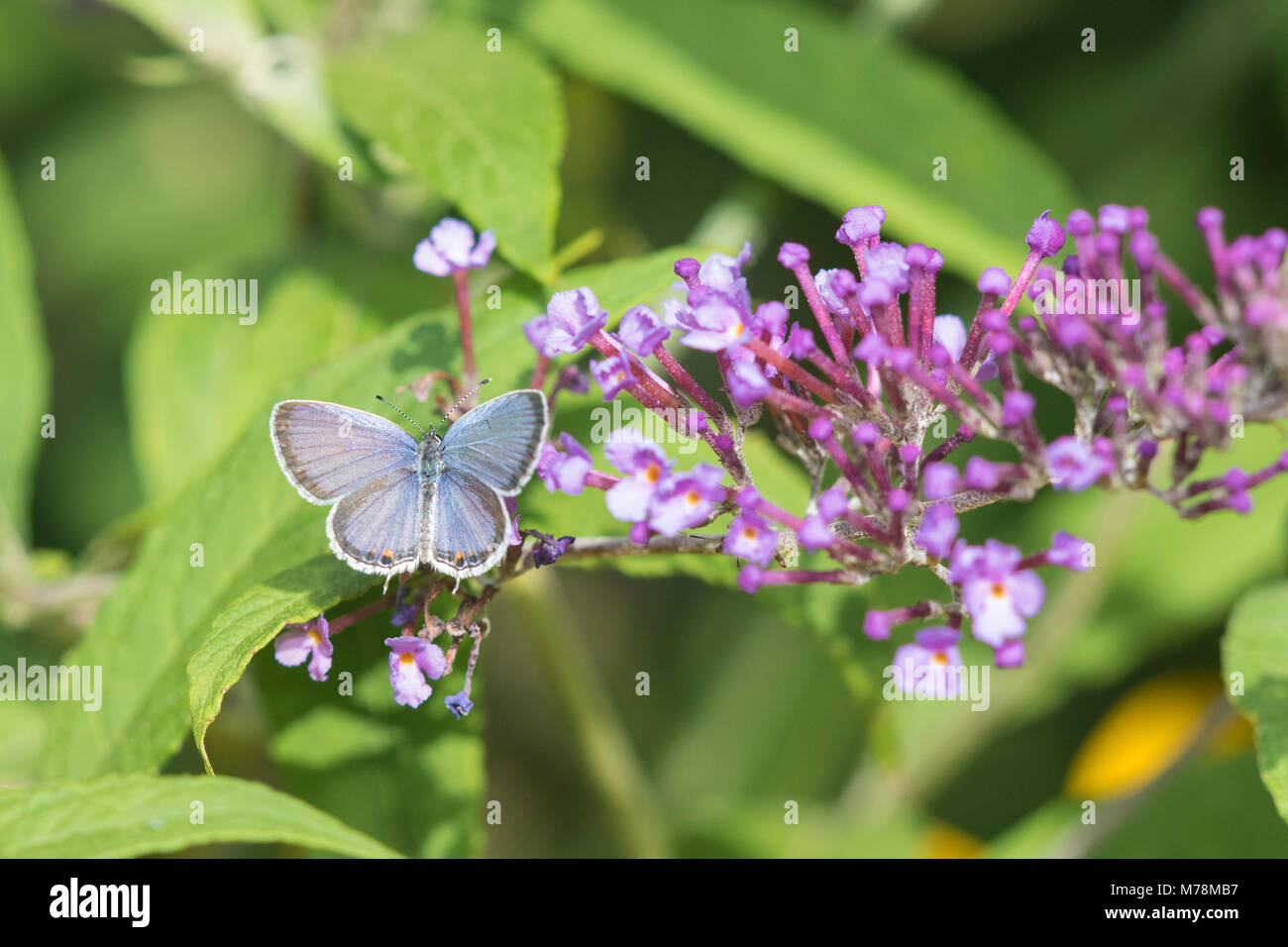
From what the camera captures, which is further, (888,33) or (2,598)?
(888,33)

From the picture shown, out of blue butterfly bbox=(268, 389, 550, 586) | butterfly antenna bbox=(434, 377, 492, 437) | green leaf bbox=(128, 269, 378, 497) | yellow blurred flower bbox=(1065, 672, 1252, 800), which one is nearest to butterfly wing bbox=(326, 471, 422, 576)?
blue butterfly bbox=(268, 389, 550, 586)

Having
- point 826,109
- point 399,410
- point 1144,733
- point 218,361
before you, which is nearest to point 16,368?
point 218,361

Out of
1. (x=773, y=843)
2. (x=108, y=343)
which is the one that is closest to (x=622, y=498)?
(x=773, y=843)

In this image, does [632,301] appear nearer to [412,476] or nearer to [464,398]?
[464,398]

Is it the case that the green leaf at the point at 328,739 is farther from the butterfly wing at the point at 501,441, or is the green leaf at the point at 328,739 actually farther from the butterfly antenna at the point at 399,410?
the butterfly wing at the point at 501,441

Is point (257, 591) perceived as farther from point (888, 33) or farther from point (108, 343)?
point (108, 343)
